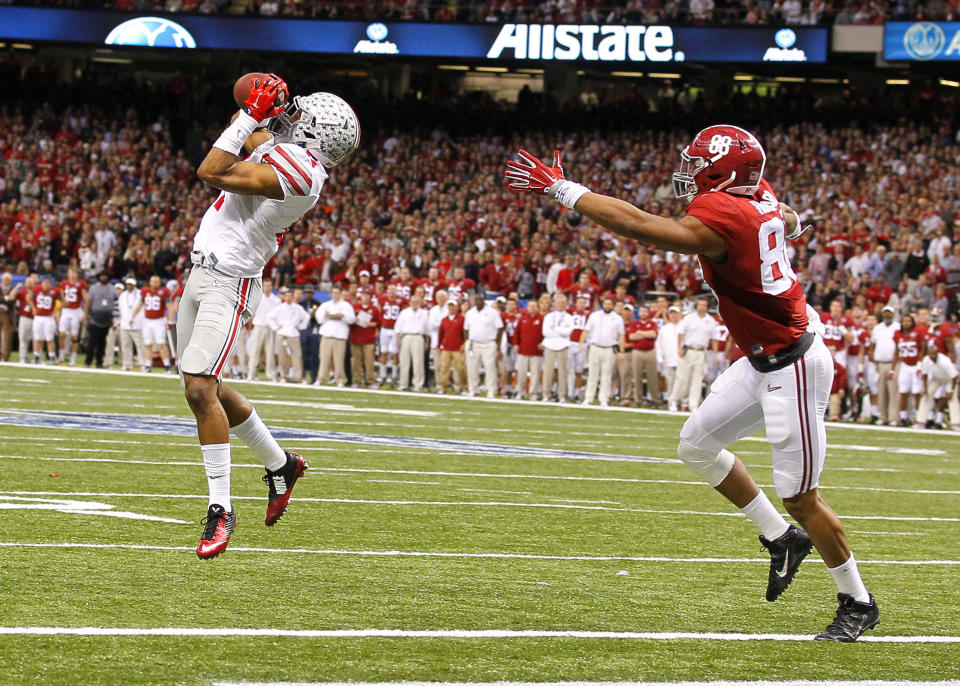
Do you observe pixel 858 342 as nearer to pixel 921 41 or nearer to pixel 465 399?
pixel 465 399

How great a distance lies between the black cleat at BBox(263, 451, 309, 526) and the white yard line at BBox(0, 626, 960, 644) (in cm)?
180

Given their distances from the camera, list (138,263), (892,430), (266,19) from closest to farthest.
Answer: (892,430) < (138,263) < (266,19)

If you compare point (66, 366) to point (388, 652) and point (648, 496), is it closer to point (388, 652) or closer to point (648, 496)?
point (648, 496)

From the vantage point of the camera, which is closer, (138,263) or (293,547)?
(293,547)

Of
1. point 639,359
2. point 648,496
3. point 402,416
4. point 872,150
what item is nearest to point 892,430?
point 639,359

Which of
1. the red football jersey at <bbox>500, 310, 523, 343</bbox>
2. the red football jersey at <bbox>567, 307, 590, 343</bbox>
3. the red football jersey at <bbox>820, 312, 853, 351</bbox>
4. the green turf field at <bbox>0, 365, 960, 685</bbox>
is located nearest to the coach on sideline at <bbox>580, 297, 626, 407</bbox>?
the red football jersey at <bbox>567, 307, 590, 343</bbox>

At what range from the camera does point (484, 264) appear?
2430 cm

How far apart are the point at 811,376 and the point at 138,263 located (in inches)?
881

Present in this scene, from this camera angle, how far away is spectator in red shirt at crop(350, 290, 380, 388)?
21.1m

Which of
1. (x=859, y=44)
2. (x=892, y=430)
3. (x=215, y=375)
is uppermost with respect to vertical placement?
(x=859, y=44)

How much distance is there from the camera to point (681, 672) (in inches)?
164

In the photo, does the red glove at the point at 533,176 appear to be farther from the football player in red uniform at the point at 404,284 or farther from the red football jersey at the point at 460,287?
the football player in red uniform at the point at 404,284

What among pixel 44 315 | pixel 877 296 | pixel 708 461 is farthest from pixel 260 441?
pixel 44 315

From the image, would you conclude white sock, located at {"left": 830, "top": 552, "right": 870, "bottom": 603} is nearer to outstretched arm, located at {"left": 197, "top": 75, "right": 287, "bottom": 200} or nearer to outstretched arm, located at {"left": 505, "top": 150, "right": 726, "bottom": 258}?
outstretched arm, located at {"left": 505, "top": 150, "right": 726, "bottom": 258}
